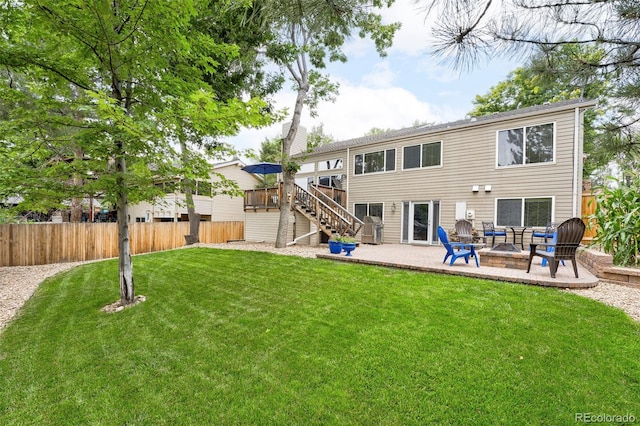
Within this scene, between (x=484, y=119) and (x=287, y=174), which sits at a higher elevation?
(x=484, y=119)

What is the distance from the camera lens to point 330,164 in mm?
14812

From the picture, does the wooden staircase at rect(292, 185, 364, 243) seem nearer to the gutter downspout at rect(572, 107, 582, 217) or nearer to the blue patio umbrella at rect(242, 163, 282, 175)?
the blue patio umbrella at rect(242, 163, 282, 175)

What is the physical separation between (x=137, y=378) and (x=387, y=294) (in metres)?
3.34

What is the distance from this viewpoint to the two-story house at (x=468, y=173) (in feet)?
29.0

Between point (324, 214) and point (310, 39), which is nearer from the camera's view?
point (310, 39)

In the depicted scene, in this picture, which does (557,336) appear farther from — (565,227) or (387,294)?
(565,227)

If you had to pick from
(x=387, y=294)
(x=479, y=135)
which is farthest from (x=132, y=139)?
(x=479, y=135)

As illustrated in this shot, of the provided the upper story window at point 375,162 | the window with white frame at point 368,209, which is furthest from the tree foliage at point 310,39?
the window with white frame at point 368,209

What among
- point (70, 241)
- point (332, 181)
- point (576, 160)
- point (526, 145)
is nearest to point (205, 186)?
point (70, 241)

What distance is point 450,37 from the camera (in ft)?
9.76

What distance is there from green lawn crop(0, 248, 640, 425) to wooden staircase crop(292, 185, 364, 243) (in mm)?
6153

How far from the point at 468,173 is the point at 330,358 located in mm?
9944

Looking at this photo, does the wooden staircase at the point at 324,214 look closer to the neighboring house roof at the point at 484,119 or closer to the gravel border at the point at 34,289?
the neighboring house roof at the point at 484,119

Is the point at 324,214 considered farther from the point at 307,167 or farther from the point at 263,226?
the point at 307,167
